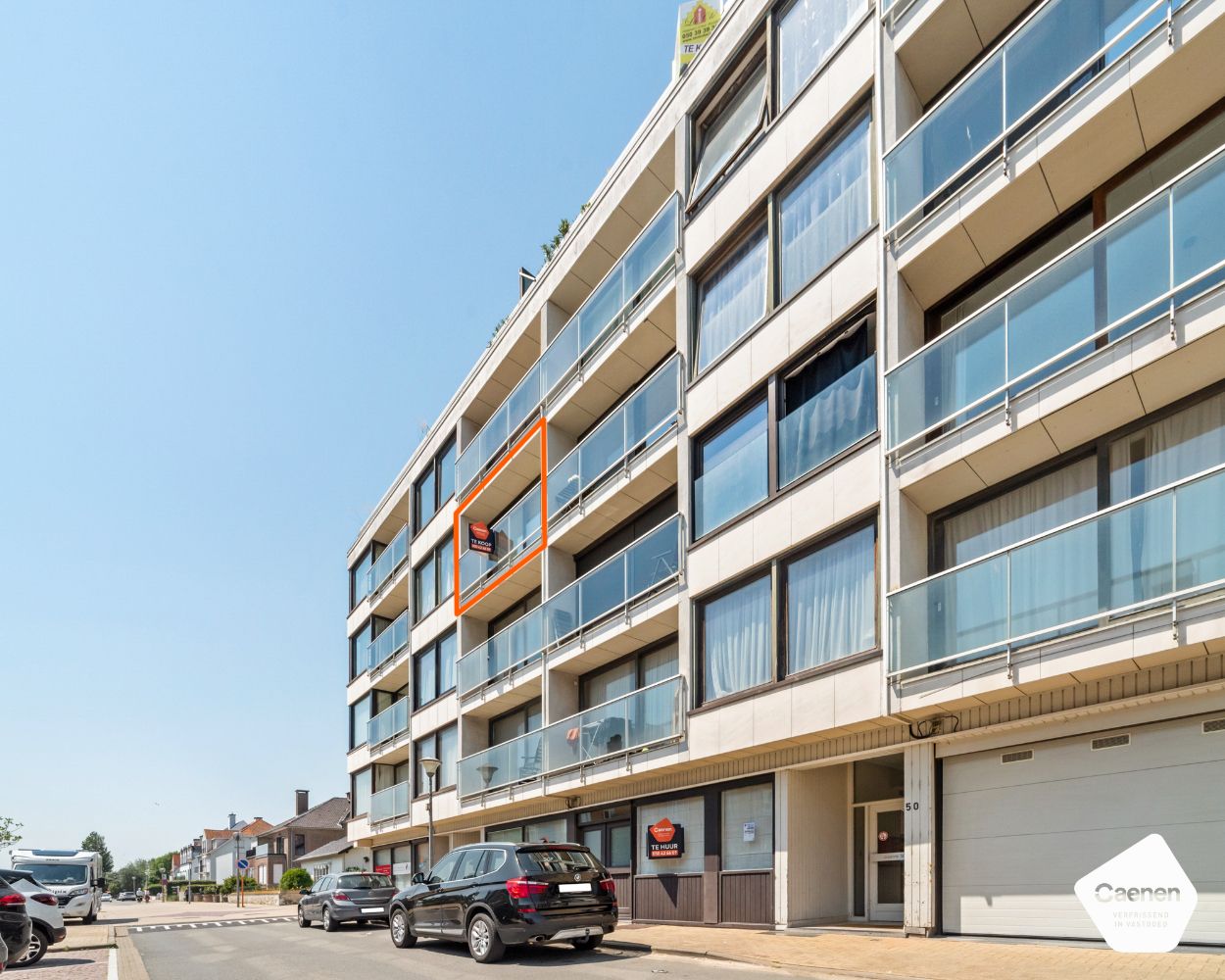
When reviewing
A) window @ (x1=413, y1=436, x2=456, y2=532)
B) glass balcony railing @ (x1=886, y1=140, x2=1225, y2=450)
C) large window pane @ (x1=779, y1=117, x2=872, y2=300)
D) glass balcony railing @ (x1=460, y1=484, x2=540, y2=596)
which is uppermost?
large window pane @ (x1=779, y1=117, x2=872, y2=300)

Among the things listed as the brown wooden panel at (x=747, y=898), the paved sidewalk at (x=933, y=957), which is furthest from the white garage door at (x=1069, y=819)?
the brown wooden panel at (x=747, y=898)

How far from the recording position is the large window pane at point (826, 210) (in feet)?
51.4

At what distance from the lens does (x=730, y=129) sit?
19609 millimetres

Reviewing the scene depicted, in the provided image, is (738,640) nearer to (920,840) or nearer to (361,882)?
(920,840)

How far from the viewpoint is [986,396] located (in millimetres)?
12820

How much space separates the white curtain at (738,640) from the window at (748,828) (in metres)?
1.61

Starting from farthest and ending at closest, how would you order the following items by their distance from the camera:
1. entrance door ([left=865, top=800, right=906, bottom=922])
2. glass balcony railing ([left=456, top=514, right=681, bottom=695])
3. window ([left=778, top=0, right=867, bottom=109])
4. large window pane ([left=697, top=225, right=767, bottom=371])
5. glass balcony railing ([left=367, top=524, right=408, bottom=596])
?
glass balcony railing ([left=367, top=524, right=408, bottom=596]) < glass balcony railing ([left=456, top=514, right=681, bottom=695]) < large window pane ([left=697, top=225, right=767, bottom=371]) < window ([left=778, top=0, right=867, bottom=109]) < entrance door ([left=865, top=800, right=906, bottom=922])

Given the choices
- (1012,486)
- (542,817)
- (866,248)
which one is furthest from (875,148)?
(542,817)

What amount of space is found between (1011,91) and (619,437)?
35.5 ft

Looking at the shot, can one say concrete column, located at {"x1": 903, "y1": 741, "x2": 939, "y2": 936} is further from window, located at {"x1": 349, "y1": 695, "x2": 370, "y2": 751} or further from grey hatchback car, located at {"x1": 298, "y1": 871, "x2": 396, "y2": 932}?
window, located at {"x1": 349, "y1": 695, "x2": 370, "y2": 751}

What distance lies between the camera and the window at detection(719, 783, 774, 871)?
672 inches

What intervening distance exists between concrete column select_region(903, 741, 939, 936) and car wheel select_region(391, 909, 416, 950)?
773 centimetres

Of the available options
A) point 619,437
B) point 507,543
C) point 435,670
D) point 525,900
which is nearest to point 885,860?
point 525,900

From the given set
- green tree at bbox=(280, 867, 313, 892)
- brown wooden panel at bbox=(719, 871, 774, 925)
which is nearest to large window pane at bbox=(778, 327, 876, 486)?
brown wooden panel at bbox=(719, 871, 774, 925)
